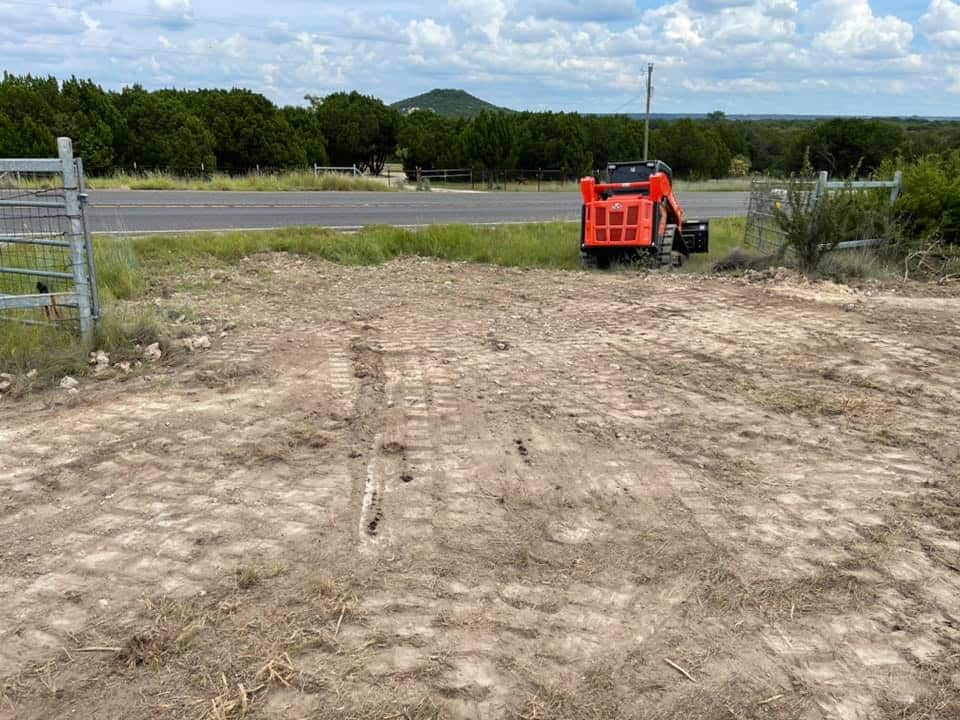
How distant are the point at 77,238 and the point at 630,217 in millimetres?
8435

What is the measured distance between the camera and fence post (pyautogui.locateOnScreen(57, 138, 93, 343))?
21.4 ft

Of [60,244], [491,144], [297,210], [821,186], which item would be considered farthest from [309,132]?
[60,244]

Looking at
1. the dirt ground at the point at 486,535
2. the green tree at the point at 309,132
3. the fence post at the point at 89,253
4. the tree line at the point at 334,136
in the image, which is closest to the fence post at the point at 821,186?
the dirt ground at the point at 486,535

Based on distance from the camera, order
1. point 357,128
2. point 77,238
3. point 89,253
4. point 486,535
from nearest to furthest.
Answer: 1. point 486,535
2. point 77,238
3. point 89,253
4. point 357,128

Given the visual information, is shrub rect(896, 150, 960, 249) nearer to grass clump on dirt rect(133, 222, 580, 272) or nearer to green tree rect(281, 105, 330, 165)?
grass clump on dirt rect(133, 222, 580, 272)

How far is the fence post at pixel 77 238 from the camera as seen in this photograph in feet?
21.4

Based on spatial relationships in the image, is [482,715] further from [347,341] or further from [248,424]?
[347,341]

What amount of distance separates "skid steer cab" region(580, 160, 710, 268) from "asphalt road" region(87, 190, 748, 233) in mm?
7294

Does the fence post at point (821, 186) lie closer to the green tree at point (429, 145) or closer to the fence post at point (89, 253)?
the fence post at point (89, 253)

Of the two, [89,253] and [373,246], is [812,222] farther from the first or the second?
[89,253]

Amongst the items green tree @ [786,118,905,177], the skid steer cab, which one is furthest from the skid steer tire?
green tree @ [786,118,905,177]

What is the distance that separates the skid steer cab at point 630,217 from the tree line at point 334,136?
23.7 m

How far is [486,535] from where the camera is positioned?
4.08 meters

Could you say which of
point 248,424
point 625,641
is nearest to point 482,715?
point 625,641
